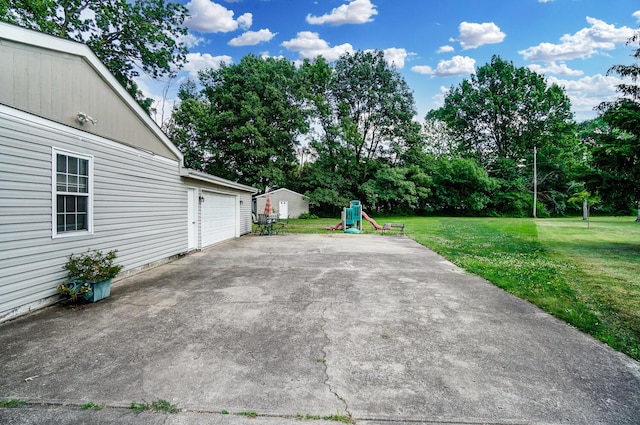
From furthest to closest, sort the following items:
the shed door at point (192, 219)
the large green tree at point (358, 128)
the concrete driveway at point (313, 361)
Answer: the large green tree at point (358, 128) → the shed door at point (192, 219) → the concrete driveway at point (313, 361)

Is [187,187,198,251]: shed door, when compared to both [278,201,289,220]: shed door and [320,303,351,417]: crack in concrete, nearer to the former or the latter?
[320,303,351,417]: crack in concrete

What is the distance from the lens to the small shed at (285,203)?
25.8 m

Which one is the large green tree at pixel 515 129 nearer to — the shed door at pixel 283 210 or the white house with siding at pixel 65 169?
the shed door at pixel 283 210

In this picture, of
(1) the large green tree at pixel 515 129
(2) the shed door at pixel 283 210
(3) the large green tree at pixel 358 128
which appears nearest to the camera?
(2) the shed door at pixel 283 210

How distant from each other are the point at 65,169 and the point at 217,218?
22.0 feet

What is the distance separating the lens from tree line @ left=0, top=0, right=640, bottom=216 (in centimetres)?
2709

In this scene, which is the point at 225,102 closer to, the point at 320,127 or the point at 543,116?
the point at 320,127

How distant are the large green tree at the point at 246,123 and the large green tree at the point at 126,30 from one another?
770 centimetres

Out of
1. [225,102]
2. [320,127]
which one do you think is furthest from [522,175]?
[225,102]

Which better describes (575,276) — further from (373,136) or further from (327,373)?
(373,136)

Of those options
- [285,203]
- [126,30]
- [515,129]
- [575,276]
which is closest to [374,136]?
[285,203]

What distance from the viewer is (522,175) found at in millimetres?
33438

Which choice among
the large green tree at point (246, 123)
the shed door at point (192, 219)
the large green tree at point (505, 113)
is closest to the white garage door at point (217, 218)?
the shed door at point (192, 219)

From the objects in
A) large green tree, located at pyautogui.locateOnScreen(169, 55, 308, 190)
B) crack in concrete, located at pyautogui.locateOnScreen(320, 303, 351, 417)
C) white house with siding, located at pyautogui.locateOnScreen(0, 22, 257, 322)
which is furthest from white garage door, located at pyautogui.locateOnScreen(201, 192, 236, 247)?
large green tree, located at pyautogui.locateOnScreen(169, 55, 308, 190)
